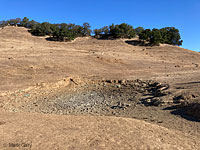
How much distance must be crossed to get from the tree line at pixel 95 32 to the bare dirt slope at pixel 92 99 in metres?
4.49

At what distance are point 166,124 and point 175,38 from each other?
4025 centimetres

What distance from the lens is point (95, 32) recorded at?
3928cm

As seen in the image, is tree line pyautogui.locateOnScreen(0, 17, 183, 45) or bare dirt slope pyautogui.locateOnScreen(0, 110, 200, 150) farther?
tree line pyautogui.locateOnScreen(0, 17, 183, 45)

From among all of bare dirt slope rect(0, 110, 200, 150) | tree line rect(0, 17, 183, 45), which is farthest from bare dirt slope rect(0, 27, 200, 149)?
tree line rect(0, 17, 183, 45)

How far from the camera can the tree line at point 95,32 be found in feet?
107

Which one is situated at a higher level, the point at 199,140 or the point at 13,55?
the point at 13,55

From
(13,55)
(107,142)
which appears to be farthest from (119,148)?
(13,55)

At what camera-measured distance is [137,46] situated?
3231 centimetres

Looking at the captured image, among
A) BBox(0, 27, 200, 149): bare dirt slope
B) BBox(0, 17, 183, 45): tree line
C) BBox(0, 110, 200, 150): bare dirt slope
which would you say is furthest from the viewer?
BBox(0, 17, 183, 45): tree line

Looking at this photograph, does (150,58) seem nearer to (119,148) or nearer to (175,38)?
→ (175,38)

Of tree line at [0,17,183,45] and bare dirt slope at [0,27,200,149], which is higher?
tree line at [0,17,183,45]

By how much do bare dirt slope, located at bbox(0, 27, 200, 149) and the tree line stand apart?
449 centimetres

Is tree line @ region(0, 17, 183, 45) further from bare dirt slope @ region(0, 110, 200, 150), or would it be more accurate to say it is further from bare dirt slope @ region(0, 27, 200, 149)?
bare dirt slope @ region(0, 110, 200, 150)

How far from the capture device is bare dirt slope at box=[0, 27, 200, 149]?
15.6 feet
